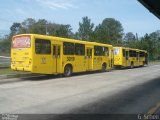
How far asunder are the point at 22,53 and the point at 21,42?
763 millimetres

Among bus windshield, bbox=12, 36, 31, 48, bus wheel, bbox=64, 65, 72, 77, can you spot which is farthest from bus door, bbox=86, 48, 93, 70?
bus windshield, bbox=12, 36, 31, 48

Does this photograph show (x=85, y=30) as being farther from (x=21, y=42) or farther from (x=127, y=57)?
(x=21, y=42)

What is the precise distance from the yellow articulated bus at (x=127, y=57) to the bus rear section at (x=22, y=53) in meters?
19.5

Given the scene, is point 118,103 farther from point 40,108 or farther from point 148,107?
point 40,108

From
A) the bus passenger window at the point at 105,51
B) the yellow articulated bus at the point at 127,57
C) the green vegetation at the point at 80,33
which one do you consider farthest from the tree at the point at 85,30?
the bus passenger window at the point at 105,51

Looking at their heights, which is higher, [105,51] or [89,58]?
[105,51]

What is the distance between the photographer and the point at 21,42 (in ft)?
74.6

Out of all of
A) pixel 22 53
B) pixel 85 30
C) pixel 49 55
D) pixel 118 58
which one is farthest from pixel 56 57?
pixel 85 30

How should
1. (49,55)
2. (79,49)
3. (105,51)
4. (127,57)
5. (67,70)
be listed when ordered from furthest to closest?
(127,57) < (105,51) < (79,49) < (67,70) < (49,55)

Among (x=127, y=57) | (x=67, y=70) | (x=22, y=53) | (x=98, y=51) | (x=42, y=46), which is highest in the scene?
(x=42, y=46)

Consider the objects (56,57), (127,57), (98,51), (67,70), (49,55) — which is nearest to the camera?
(49,55)

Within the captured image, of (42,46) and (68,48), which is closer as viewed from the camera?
(42,46)

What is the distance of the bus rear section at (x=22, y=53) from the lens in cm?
2195

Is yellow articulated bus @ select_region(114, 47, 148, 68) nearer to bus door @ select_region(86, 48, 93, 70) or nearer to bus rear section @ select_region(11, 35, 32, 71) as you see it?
bus door @ select_region(86, 48, 93, 70)
